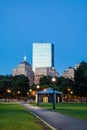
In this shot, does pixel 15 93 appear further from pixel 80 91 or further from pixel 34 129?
pixel 34 129

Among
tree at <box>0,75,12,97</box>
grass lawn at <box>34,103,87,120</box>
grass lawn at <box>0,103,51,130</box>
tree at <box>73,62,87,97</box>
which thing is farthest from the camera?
tree at <box>0,75,12,97</box>

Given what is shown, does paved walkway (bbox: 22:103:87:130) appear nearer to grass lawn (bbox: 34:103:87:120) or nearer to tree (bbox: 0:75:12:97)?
grass lawn (bbox: 34:103:87:120)

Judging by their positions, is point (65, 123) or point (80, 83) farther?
point (80, 83)

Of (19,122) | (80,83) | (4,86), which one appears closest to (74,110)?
(19,122)

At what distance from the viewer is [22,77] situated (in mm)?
189375

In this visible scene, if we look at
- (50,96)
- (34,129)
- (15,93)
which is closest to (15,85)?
(15,93)

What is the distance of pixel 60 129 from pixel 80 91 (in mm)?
111598

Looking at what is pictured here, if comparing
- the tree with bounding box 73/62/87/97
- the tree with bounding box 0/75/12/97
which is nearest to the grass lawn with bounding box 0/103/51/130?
the tree with bounding box 73/62/87/97

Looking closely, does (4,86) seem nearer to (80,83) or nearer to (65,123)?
(80,83)

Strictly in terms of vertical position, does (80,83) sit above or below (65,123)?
above

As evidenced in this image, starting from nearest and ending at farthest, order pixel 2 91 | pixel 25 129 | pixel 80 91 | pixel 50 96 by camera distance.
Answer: pixel 25 129 → pixel 80 91 → pixel 50 96 → pixel 2 91

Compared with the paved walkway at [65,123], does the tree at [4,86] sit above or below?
above

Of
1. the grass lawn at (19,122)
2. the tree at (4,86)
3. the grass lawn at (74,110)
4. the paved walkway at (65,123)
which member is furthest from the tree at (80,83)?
the paved walkway at (65,123)

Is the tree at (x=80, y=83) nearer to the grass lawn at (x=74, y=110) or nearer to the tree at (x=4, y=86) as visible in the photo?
the tree at (x=4, y=86)
